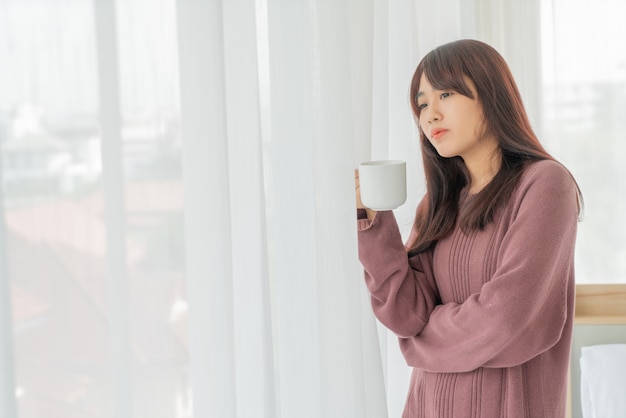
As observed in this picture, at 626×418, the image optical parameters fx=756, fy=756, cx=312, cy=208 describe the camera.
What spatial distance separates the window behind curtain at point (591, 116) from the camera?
2.30 meters

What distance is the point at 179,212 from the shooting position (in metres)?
0.74

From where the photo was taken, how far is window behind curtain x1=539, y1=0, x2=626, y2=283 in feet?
7.54

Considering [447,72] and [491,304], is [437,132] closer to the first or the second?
[447,72]

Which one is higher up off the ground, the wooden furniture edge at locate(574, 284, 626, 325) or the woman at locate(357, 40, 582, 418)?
the woman at locate(357, 40, 582, 418)

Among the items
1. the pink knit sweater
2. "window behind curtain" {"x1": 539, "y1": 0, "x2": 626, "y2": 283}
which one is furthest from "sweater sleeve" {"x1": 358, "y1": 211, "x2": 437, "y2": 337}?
"window behind curtain" {"x1": 539, "y1": 0, "x2": 626, "y2": 283}

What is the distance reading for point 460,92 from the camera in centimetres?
127

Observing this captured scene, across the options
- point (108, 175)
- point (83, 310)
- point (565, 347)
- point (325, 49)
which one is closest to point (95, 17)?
point (108, 175)

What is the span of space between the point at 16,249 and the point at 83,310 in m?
0.08

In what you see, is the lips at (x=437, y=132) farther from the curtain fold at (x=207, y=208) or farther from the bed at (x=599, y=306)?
the bed at (x=599, y=306)

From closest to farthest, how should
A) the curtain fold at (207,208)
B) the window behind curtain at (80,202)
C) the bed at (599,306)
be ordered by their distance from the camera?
1. the window behind curtain at (80,202)
2. the curtain fold at (207,208)
3. the bed at (599,306)

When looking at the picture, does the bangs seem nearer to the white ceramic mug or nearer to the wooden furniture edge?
the white ceramic mug

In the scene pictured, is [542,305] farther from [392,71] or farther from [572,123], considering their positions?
[572,123]

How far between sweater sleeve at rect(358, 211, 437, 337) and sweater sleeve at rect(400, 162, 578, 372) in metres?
0.05

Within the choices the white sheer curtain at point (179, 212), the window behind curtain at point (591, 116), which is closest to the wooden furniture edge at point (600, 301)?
the window behind curtain at point (591, 116)
